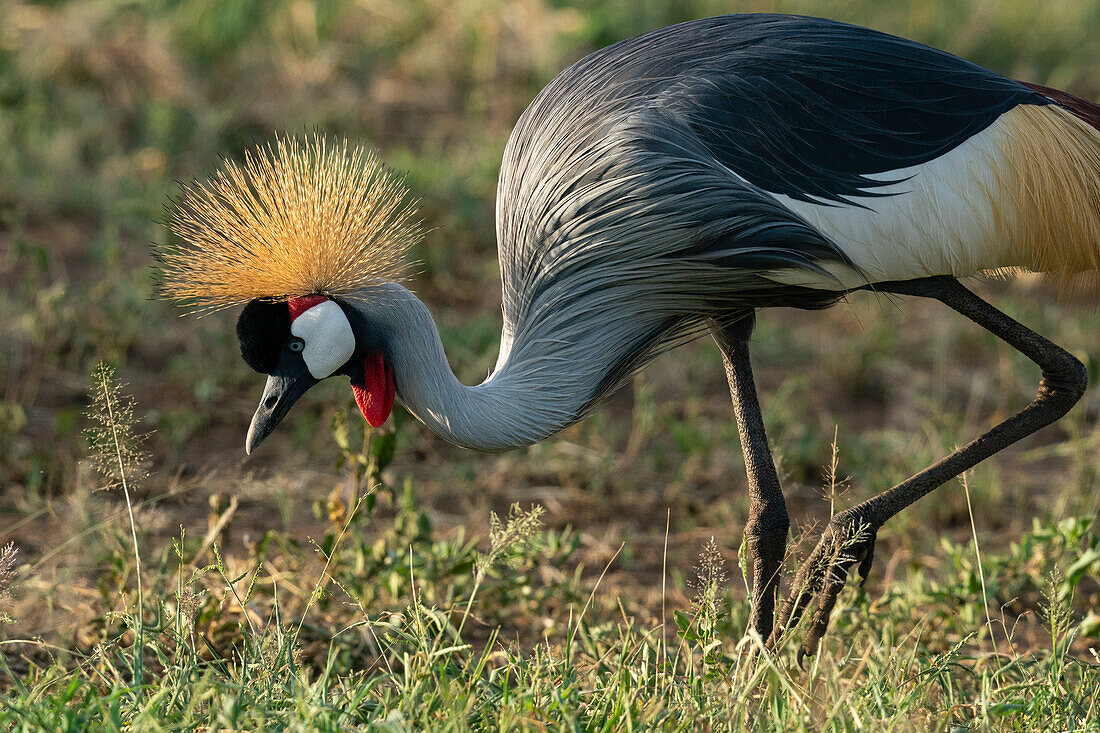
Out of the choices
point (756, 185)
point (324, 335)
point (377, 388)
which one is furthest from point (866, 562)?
point (324, 335)

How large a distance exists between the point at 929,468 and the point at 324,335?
1177 millimetres

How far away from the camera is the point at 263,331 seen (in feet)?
7.22

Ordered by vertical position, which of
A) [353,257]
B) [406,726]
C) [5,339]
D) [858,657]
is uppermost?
[353,257]

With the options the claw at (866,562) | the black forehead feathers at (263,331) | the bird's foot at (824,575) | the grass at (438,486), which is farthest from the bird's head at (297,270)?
the claw at (866,562)

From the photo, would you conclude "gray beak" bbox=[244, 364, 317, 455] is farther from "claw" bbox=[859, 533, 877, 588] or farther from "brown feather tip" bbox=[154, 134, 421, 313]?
"claw" bbox=[859, 533, 877, 588]

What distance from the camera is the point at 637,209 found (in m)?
2.20

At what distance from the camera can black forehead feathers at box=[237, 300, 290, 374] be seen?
2.19 m

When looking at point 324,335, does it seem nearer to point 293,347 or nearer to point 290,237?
point 293,347

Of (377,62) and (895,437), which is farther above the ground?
(377,62)

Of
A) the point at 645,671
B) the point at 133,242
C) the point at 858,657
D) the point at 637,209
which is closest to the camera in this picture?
the point at 645,671

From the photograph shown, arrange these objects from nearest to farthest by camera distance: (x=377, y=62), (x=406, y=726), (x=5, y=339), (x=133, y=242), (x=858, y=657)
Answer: (x=406, y=726) → (x=858, y=657) → (x=5, y=339) → (x=133, y=242) → (x=377, y=62)

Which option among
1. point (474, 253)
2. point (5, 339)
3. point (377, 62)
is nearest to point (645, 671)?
point (5, 339)

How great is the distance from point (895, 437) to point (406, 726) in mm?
2232

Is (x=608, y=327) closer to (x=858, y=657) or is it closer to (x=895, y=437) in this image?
(x=858, y=657)
